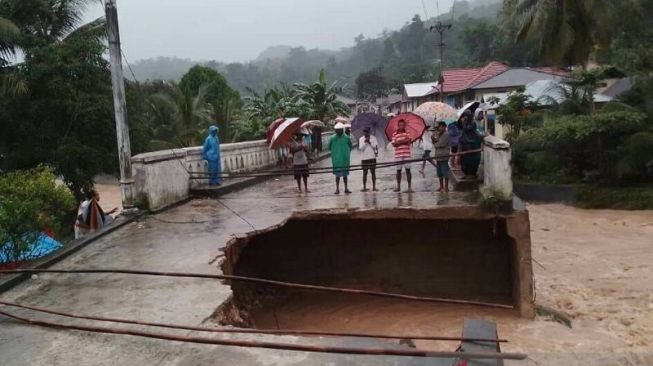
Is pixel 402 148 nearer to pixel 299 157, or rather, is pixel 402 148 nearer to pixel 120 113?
pixel 299 157

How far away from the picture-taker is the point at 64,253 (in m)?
7.54

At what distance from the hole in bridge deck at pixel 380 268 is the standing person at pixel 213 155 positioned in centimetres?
223

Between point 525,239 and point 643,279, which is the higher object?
point 525,239

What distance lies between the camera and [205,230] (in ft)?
28.2

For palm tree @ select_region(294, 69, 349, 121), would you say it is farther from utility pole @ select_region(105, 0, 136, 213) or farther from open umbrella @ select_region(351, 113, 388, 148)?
utility pole @ select_region(105, 0, 136, 213)

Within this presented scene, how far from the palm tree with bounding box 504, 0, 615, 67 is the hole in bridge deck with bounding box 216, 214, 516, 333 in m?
17.5

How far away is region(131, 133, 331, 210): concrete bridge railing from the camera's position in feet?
32.0

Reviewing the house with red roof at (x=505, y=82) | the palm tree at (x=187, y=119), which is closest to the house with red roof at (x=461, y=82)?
the house with red roof at (x=505, y=82)

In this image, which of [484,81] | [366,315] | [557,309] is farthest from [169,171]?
[484,81]

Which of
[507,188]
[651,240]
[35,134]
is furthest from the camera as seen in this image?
[35,134]

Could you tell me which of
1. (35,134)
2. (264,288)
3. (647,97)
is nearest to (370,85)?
(647,97)

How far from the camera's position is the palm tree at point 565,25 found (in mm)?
24438

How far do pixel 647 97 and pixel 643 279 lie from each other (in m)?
9.77

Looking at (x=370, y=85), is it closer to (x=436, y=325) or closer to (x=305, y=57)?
(x=436, y=325)
